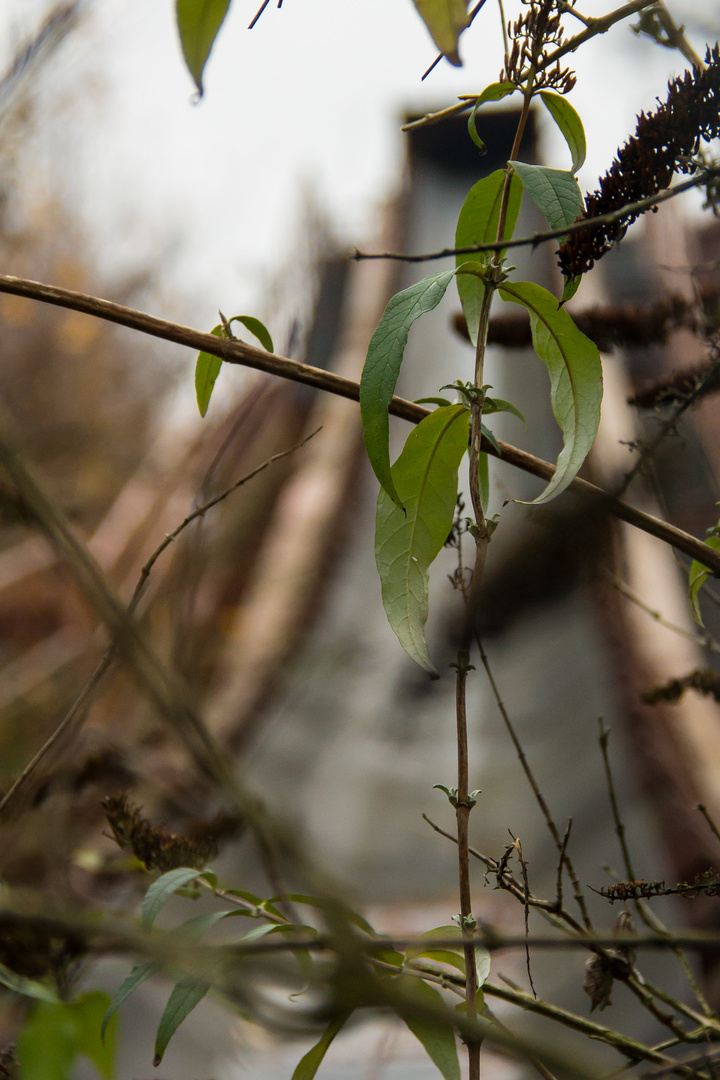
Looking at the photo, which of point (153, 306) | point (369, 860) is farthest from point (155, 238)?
point (369, 860)

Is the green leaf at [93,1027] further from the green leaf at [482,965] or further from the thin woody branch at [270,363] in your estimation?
the thin woody branch at [270,363]

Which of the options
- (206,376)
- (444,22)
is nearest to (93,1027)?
(206,376)

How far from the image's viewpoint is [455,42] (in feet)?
0.82

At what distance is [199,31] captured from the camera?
0.82ft

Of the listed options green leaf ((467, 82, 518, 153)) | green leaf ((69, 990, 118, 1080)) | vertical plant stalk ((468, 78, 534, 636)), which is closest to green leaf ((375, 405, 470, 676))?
vertical plant stalk ((468, 78, 534, 636))

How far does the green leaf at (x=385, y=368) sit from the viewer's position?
0.91 feet

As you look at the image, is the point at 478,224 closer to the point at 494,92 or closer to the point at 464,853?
the point at 494,92

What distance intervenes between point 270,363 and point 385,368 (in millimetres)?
75

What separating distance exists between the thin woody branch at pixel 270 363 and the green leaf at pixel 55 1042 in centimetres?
28

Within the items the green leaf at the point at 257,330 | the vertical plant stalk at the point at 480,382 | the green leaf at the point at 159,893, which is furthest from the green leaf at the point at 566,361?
the green leaf at the point at 159,893

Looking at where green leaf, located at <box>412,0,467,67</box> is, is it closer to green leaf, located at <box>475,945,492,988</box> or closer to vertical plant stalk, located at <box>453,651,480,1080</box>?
vertical plant stalk, located at <box>453,651,480,1080</box>

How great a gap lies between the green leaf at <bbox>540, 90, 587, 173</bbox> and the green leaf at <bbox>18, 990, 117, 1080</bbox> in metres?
0.41

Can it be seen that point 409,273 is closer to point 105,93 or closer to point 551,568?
point 105,93

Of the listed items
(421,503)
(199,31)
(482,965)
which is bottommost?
(482,965)
